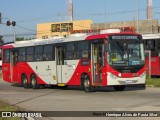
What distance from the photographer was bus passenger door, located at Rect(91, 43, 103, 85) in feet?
78.7

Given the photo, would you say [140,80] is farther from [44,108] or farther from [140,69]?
[44,108]

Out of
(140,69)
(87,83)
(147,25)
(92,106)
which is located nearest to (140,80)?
(140,69)

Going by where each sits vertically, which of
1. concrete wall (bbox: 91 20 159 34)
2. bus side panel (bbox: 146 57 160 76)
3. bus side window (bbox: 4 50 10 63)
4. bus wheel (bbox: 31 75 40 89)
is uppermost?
concrete wall (bbox: 91 20 159 34)

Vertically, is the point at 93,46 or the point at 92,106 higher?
the point at 93,46

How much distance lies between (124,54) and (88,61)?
6.88ft

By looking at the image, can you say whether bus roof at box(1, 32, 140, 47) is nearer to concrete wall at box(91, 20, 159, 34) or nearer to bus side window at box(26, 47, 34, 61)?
bus side window at box(26, 47, 34, 61)

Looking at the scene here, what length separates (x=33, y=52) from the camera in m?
30.7

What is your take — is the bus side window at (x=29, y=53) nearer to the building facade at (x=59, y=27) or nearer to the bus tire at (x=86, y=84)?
the bus tire at (x=86, y=84)

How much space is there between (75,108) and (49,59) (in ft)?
40.4

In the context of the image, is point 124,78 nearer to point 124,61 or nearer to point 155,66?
point 124,61

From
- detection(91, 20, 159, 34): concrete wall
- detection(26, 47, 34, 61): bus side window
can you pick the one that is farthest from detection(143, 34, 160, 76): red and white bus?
detection(91, 20, 159, 34): concrete wall

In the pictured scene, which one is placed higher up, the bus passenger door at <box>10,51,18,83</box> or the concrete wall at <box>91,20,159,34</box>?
the concrete wall at <box>91,20,159,34</box>

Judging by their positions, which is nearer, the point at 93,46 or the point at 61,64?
the point at 93,46

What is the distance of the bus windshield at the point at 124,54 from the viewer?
23.5 m
